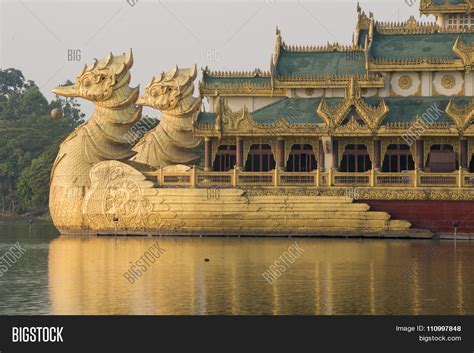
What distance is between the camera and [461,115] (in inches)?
1815

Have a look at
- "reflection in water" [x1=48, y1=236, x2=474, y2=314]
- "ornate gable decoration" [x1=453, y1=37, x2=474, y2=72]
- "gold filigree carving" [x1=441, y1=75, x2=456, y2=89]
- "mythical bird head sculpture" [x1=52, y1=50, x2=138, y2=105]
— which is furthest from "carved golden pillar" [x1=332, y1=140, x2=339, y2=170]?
"mythical bird head sculpture" [x1=52, y1=50, x2=138, y2=105]

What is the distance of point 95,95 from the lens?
157 ft

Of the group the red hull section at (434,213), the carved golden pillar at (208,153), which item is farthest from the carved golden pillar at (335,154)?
the carved golden pillar at (208,153)

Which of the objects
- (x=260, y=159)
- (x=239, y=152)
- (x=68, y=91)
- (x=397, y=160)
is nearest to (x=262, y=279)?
(x=239, y=152)

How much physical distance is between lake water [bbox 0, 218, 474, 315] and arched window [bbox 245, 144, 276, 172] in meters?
6.12

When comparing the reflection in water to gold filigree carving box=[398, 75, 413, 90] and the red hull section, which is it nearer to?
the red hull section

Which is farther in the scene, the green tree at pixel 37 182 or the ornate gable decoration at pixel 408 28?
the green tree at pixel 37 182

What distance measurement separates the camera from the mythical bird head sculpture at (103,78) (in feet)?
157

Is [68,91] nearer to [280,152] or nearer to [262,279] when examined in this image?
[280,152]

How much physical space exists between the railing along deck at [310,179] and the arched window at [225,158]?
12.5ft

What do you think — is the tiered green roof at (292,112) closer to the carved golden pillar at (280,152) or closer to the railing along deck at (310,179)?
the carved golden pillar at (280,152)

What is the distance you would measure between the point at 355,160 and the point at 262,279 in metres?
18.3
